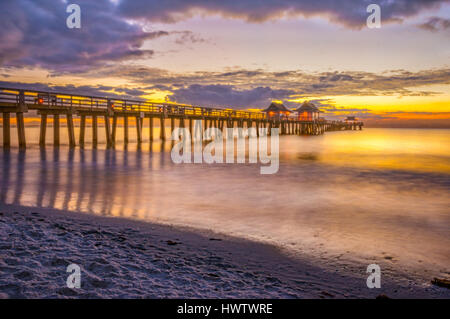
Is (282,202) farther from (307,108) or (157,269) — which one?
(307,108)

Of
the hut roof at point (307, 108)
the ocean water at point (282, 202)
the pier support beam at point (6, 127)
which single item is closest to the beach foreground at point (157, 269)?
the ocean water at point (282, 202)

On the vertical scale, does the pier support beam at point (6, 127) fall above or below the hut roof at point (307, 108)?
below

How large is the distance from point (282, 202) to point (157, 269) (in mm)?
5646

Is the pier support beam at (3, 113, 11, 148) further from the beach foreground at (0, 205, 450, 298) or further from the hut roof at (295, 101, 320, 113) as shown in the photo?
the hut roof at (295, 101, 320, 113)

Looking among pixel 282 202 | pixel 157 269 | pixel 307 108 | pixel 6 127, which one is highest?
pixel 307 108

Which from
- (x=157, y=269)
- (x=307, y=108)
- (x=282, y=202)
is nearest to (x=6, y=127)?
(x=282, y=202)

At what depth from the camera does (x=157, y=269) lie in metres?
4.04

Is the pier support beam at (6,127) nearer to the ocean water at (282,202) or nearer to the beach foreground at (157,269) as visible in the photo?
the ocean water at (282,202)

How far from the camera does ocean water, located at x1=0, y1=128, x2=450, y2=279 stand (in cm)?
553

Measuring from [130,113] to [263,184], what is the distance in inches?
783

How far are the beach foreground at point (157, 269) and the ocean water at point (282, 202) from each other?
707 mm

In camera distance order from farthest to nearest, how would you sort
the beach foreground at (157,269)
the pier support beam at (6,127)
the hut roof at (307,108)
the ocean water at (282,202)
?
1. the hut roof at (307,108)
2. the pier support beam at (6,127)
3. the ocean water at (282,202)
4. the beach foreground at (157,269)

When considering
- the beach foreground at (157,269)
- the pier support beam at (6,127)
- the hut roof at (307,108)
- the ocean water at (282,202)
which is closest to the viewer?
the beach foreground at (157,269)

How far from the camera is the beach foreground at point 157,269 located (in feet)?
11.5
